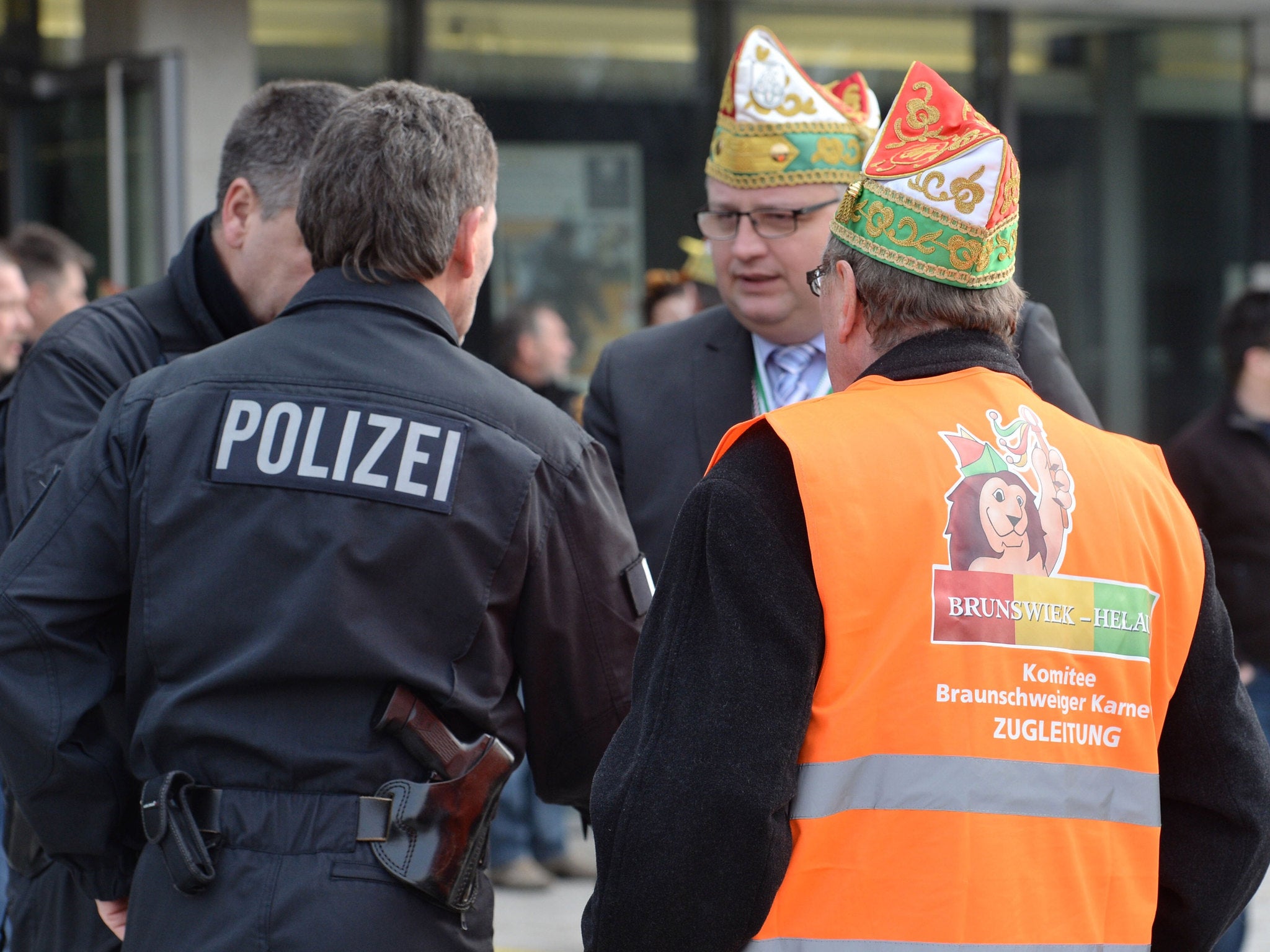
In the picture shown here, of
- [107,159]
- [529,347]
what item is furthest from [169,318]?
[107,159]

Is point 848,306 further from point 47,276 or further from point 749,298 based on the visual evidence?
point 47,276

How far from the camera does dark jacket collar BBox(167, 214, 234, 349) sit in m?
2.66

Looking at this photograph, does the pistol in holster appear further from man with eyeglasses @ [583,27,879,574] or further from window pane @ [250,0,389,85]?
window pane @ [250,0,389,85]

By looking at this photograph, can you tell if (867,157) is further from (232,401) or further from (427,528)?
(232,401)

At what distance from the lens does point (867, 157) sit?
1924 mm

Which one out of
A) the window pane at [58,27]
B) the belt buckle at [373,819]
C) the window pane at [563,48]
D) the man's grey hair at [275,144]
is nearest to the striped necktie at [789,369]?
the man's grey hair at [275,144]

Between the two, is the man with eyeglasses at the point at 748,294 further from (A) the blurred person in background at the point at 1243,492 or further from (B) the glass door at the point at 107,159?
(B) the glass door at the point at 107,159

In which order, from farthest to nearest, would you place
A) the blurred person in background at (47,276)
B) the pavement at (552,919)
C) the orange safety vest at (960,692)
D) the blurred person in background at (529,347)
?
the blurred person in background at (529,347), the blurred person in background at (47,276), the pavement at (552,919), the orange safety vest at (960,692)

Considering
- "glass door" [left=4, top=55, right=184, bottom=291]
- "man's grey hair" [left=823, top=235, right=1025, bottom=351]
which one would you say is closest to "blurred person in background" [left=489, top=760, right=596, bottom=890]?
"glass door" [left=4, top=55, right=184, bottom=291]

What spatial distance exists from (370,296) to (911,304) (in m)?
0.77

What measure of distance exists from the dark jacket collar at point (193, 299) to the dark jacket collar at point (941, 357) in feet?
4.36

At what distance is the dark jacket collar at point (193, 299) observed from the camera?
105 inches

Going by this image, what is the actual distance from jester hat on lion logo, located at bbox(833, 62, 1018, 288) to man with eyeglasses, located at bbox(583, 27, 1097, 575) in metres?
0.99

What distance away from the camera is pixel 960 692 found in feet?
5.43
